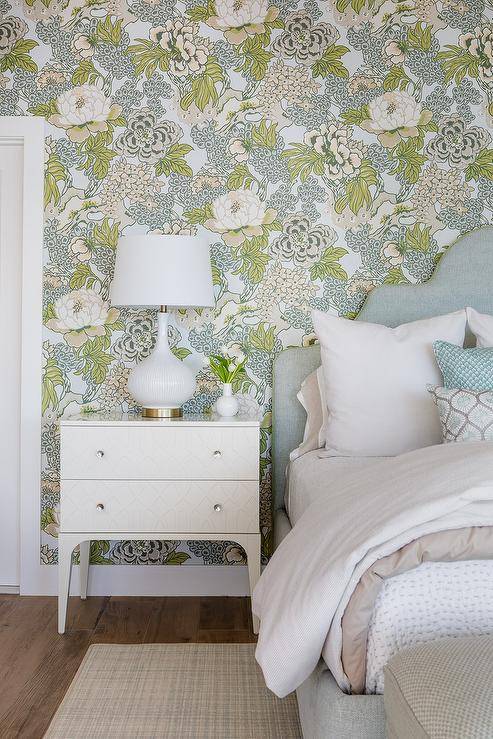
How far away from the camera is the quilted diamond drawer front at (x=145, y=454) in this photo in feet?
7.70

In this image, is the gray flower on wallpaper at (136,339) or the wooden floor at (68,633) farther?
the gray flower on wallpaper at (136,339)

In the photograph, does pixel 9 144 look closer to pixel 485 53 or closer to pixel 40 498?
pixel 40 498

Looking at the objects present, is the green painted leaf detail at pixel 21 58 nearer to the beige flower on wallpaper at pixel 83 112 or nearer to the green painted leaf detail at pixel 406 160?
the beige flower on wallpaper at pixel 83 112

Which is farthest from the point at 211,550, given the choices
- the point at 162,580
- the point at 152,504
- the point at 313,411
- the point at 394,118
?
the point at 394,118

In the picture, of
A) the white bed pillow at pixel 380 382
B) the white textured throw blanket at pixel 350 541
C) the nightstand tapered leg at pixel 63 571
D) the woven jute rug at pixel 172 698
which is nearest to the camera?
the white textured throw blanket at pixel 350 541

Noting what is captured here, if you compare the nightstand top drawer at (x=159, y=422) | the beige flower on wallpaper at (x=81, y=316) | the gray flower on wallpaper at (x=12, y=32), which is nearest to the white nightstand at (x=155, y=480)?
the nightstand top drawer at (x=159, y=422)

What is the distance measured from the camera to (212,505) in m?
2.35

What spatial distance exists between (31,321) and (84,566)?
3.38 feet

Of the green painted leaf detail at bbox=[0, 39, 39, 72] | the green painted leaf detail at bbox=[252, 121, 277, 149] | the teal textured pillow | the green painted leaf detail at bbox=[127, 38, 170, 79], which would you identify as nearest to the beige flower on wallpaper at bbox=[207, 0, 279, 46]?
the green painted leaf detail at bbox=[127, 38, 170, 79]

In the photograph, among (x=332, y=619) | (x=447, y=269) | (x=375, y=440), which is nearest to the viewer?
(x=332, y=619)

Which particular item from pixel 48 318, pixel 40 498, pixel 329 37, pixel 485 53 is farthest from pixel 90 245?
pixel 485 53

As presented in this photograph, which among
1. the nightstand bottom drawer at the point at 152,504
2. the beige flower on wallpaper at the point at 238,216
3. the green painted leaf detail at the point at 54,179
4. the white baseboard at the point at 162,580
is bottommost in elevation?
the white baseboard at the point at 162,580

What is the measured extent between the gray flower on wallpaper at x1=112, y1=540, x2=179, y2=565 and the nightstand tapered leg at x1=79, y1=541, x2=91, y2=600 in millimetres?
119

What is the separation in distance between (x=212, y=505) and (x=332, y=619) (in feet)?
3.87
